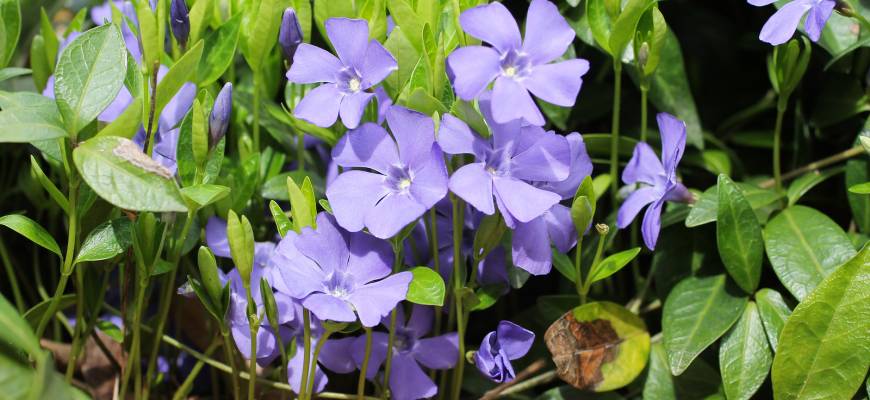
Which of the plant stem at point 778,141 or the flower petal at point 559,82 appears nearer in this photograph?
the flower petal at point 559,82

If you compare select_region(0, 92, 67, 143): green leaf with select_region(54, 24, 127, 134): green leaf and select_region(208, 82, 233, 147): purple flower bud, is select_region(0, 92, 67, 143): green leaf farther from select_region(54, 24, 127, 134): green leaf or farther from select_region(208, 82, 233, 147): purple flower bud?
select_region(208, 82, 233, 147): purple flower bud

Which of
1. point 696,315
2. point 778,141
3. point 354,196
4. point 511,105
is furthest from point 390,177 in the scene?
point 778,141

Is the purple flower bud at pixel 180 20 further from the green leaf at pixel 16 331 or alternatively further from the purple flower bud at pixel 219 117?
the green leaf at pixel 16 331

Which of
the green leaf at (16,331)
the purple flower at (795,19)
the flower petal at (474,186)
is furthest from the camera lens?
the purple flower at (795,19)

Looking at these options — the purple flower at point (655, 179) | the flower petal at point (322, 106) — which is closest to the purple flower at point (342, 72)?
the flower petal at point (322, 106)

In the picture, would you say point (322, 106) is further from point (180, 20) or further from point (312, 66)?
point (180, 20)

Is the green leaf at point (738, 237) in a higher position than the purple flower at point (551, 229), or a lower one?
lower
